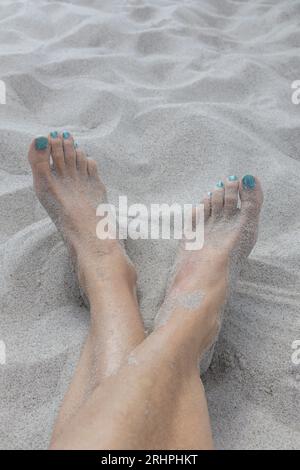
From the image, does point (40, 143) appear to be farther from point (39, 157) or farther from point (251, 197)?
point (251, 197)

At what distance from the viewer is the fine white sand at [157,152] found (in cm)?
104

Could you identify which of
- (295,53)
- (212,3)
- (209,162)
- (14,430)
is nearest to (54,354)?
(14,430)

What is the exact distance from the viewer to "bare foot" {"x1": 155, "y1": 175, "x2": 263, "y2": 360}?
1081 mm

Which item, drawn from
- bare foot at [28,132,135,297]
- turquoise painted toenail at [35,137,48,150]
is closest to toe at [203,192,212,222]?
bare foot at [28,132,135,297]

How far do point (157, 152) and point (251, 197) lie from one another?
1.77ft

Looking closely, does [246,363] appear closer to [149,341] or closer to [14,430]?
[149,341]

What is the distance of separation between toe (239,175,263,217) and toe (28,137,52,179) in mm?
563

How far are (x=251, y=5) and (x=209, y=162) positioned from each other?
191 centimetres

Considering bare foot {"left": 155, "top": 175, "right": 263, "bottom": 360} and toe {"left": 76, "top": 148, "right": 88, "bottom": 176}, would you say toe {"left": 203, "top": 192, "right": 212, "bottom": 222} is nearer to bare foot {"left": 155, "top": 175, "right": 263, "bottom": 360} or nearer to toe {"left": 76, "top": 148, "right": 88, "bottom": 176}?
bare foot {"left": 155, "top": 175, "right": 263, "bottom": 360}

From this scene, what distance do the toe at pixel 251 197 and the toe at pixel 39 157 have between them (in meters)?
0.56

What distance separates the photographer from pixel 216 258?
1260mm

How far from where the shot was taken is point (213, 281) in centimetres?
118

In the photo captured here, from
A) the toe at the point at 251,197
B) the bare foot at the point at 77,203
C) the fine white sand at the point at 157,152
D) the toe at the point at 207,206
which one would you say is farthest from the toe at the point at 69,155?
the toe at the point at 251,197

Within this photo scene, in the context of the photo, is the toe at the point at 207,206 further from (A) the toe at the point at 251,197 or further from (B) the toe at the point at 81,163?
(B) the toe at the point at 81,163
